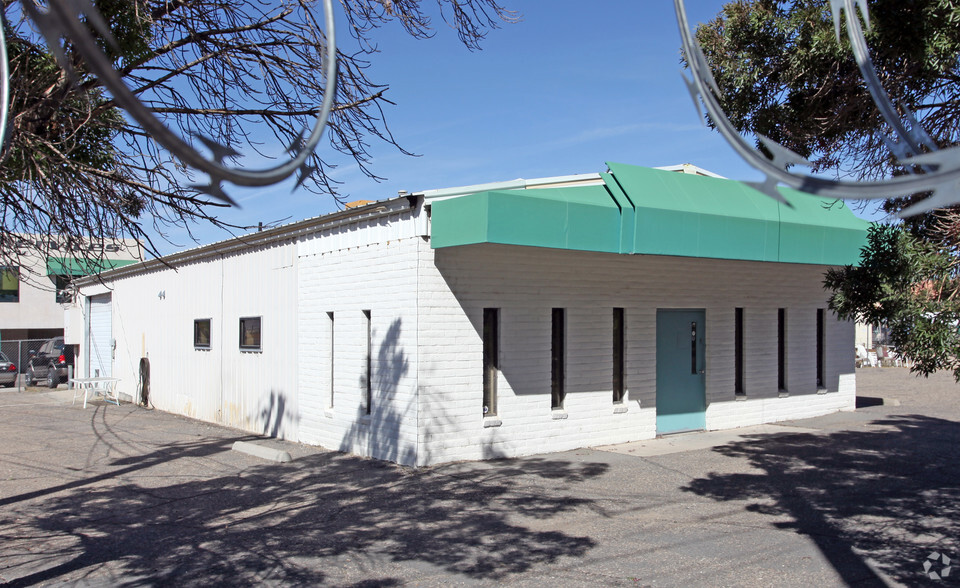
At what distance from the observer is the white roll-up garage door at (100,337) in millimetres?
23359

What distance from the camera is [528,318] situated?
11531mm

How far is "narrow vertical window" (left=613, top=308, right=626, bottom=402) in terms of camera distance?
12.8 m

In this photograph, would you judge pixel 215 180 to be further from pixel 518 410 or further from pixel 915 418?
pixel 915 418

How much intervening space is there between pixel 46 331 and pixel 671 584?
40.7 metres

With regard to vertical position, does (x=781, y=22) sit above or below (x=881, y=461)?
above

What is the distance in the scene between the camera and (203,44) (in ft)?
22.7

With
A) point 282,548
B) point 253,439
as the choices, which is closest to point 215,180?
point 282,548

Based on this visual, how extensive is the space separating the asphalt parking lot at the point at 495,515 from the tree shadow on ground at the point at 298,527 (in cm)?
3

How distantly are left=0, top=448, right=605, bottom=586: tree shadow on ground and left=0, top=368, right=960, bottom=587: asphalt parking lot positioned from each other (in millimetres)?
29

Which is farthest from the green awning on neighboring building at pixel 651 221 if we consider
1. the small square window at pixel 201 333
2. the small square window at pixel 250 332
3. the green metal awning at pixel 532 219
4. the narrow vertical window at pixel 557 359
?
the small square window at pixel 201 333

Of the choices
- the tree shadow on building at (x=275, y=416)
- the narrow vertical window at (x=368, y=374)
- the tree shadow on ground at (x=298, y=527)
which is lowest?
the tree shadow on ground at (x=298, y=527)

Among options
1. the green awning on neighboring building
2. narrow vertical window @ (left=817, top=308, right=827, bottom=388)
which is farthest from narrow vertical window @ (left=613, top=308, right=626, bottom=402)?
narrow vertical window @ (left=817, top=308, right=827, bottom=388)

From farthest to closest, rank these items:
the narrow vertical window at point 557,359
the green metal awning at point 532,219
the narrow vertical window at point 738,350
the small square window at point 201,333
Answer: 1. the small square window at point 201,333
2. the narrow vertical window at point 738,350
3. the narrow vertical window at point 557,359
4. the green metal awning at point 532,219

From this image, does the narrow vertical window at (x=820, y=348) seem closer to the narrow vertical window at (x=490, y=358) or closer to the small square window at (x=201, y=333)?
the narrow vertical window at (x=490, y=358)
